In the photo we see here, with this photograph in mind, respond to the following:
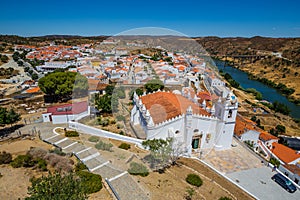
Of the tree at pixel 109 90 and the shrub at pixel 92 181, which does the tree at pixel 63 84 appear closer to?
the tree at pixel 109 90

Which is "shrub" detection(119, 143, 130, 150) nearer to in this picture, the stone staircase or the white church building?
the stone staircase

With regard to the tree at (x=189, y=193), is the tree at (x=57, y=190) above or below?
above

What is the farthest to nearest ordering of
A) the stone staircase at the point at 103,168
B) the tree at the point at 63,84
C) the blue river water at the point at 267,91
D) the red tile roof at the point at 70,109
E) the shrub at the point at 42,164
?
1. the blue river water at the point at 267,91
2. the tree at the point at 63,84
3. the red tile roof at the point at 70,109
4. the shrub at the point at 42,164
5. the stone staircase at the point at 103,168

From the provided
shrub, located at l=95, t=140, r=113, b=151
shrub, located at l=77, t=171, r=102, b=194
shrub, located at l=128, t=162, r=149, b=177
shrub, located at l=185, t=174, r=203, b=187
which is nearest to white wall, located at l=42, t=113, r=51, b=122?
shrub, located at l=95, t=140, r=113, b=151

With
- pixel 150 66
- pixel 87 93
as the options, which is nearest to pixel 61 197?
pixel 87 93

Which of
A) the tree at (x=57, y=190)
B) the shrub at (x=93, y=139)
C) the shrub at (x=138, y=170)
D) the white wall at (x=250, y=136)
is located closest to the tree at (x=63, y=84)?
the shrub at (x=93, y=139)

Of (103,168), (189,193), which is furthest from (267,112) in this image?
(103,168)
